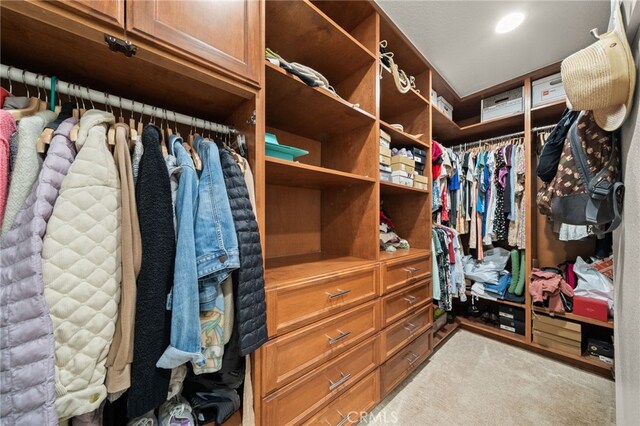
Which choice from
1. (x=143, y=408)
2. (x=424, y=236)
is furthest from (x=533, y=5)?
(x=143, y=408)

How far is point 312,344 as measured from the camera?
95 cm

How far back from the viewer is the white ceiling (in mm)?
1237

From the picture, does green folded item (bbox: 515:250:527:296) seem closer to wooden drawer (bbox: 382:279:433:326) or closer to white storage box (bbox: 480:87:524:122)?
wooden drawer (bbox: 382:279:433:326)

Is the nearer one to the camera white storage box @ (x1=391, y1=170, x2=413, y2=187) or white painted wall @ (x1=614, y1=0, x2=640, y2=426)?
white painted wall @ (x1=614, y1=0, x2=640, y2=426)

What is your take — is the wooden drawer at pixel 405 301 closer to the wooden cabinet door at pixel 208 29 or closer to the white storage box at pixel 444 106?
the wooden cabinet door at pixel 208 29

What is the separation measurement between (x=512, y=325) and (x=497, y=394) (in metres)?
0.87

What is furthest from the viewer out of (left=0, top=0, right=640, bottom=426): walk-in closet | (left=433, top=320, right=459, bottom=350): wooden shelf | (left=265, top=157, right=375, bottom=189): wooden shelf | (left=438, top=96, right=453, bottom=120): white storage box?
(left=438, top=96, right=453, bottom=120): white storage box

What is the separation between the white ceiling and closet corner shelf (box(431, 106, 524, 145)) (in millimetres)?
348

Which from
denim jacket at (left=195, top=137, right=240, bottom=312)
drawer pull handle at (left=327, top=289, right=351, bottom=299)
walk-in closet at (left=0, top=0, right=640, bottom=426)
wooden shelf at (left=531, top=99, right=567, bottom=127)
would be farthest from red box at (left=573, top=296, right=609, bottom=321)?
denim jacket at (left=195, top=137, right=240, bottom=312)

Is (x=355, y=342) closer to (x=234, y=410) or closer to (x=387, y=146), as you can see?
(x=234, y=410)

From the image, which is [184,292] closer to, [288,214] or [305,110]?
[288,214]

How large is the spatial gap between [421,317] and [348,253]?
774 mm

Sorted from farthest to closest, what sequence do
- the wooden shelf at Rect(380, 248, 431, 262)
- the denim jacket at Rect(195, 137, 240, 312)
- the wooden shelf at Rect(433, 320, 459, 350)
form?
the wooden shelf at Rect(433, 320, 459, 350)
the wooden shelf at Rect(380, 248, 431, 262)
the denim jacket at Rect(195, 137, 240, 312)

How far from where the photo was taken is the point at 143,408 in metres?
0.59
